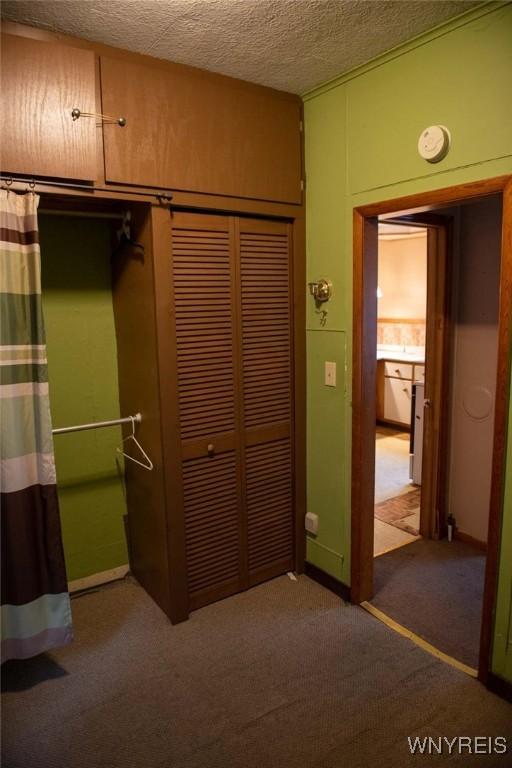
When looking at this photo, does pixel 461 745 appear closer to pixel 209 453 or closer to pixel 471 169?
pixel 209 453

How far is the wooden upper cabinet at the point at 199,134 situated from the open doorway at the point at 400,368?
2026mm

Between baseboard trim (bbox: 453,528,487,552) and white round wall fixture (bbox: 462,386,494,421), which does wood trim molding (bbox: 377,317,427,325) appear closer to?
white round wall fixture (bbox: 462,386,494,421)

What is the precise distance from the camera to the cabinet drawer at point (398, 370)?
5253 mm

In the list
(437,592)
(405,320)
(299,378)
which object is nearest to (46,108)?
(299,378)

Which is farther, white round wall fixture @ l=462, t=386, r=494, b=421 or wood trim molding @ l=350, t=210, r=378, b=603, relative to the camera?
white round wall fixture @ l=462, t=386, r=494, b=421

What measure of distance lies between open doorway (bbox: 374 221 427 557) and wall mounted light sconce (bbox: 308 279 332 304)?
1559 millimetres

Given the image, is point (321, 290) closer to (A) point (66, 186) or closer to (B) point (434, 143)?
(B) point (434, 143)

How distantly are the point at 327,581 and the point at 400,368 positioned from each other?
317 cm

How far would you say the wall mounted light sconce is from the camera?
95.1 inches

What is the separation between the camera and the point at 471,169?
1.80 meters

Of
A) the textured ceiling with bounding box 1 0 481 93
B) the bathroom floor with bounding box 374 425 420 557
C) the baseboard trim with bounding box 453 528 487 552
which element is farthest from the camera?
the bathroom floor with bounding box 374 425 420 557

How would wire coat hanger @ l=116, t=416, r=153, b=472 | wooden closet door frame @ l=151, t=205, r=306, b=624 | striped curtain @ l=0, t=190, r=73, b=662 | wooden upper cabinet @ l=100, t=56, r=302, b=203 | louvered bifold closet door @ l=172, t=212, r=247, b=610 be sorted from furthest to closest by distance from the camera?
wire coat hanger @ l=116, t=416, r=153, b=472, louvered bifold closet door @ l=172, t=212, r=247, b=610, wooden closet door frame @ l=151, t=205, r=306, b=624, wooden upper cabinet @ l=100, t=56, r=302, b=203, striped curtain @ l=0, t=190, r=73, b=662

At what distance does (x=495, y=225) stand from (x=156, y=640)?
275 cm

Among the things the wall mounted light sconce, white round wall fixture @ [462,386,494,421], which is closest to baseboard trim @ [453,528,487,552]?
white round wall fixture @ [462,386,494,421]
